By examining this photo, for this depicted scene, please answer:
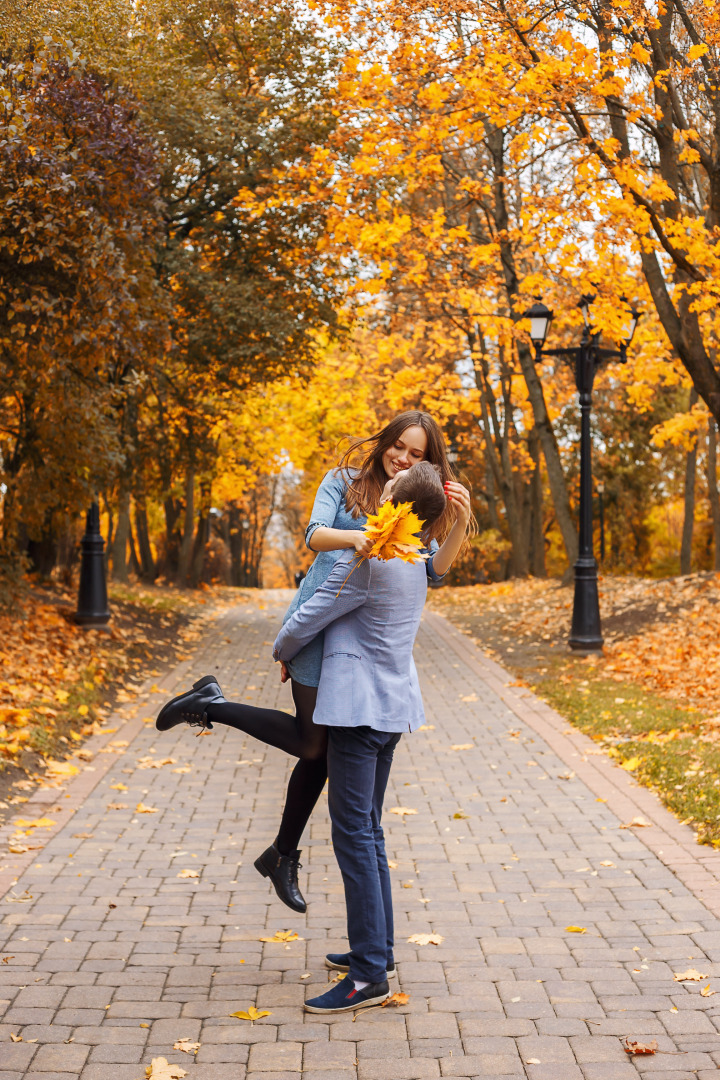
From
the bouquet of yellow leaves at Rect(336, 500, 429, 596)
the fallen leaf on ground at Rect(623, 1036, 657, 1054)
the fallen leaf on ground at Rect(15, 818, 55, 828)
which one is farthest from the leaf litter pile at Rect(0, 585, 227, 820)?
the fallen leaf on ground at Rect(623, 1036, 657, 1054)

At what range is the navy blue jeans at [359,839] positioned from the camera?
3895mm

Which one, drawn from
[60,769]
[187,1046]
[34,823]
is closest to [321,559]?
[187,1046]

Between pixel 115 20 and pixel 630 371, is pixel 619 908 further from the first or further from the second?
pixel 630 371

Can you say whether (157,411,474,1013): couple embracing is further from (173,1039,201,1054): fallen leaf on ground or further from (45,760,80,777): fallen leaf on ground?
(45,760,80,777): fallen leaf on ground

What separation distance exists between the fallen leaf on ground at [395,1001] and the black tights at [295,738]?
673 mm

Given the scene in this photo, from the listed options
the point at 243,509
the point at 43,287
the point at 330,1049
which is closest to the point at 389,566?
the point at 330,1049

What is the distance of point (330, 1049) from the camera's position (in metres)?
3.65

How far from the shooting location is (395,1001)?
13.2 ft

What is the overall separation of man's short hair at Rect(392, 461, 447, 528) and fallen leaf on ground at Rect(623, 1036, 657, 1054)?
6.08 feet

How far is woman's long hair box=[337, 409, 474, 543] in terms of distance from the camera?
3.97 metres

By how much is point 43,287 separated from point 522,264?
1235cm

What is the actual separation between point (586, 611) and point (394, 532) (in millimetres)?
10065

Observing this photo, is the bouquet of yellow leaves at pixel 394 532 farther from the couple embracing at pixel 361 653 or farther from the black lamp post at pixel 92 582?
the black lamp post at pixel 92 582

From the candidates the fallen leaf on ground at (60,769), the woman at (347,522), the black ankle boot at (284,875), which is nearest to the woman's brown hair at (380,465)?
the woman at (347,522)
